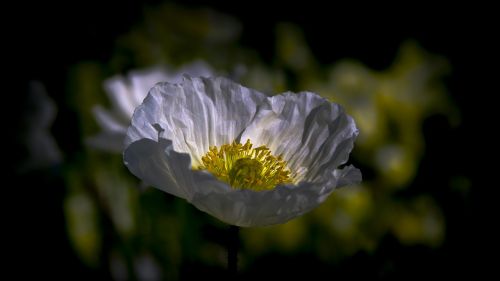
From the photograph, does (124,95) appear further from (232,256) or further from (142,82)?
(232,256)

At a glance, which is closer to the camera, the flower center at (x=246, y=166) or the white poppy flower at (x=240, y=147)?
the white poppy flower at (x=240, y=147)

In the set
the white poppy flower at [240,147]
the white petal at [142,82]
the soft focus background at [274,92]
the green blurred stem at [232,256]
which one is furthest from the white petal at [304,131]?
the white petal at [142,82]

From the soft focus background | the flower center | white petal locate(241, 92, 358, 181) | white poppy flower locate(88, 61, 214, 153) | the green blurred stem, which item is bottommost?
the soft focus background

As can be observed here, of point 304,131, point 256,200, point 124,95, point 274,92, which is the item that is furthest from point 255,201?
point 274,92

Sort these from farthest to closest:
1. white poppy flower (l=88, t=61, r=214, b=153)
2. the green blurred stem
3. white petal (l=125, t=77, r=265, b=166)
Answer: white poppy flower (l=88, t=61, r=214, b=153)
white petal (l=125, t=77, r=265, b=166)
the green blurred stem

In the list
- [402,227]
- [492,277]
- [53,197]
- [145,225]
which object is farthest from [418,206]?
[53,197]

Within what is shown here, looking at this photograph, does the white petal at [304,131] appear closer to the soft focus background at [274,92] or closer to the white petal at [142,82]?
the soft focus background at [274,92]

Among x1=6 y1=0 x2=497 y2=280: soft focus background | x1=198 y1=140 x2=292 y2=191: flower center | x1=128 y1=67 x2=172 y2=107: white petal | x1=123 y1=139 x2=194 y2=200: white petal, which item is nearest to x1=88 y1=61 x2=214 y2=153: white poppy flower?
x1=128 y1=67 x2=172 y2=107: white petal

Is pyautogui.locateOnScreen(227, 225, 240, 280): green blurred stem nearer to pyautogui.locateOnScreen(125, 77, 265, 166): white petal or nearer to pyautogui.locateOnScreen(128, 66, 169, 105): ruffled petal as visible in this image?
pyautogui.locateOnScreen(125, 77, 265, 166): white petal
